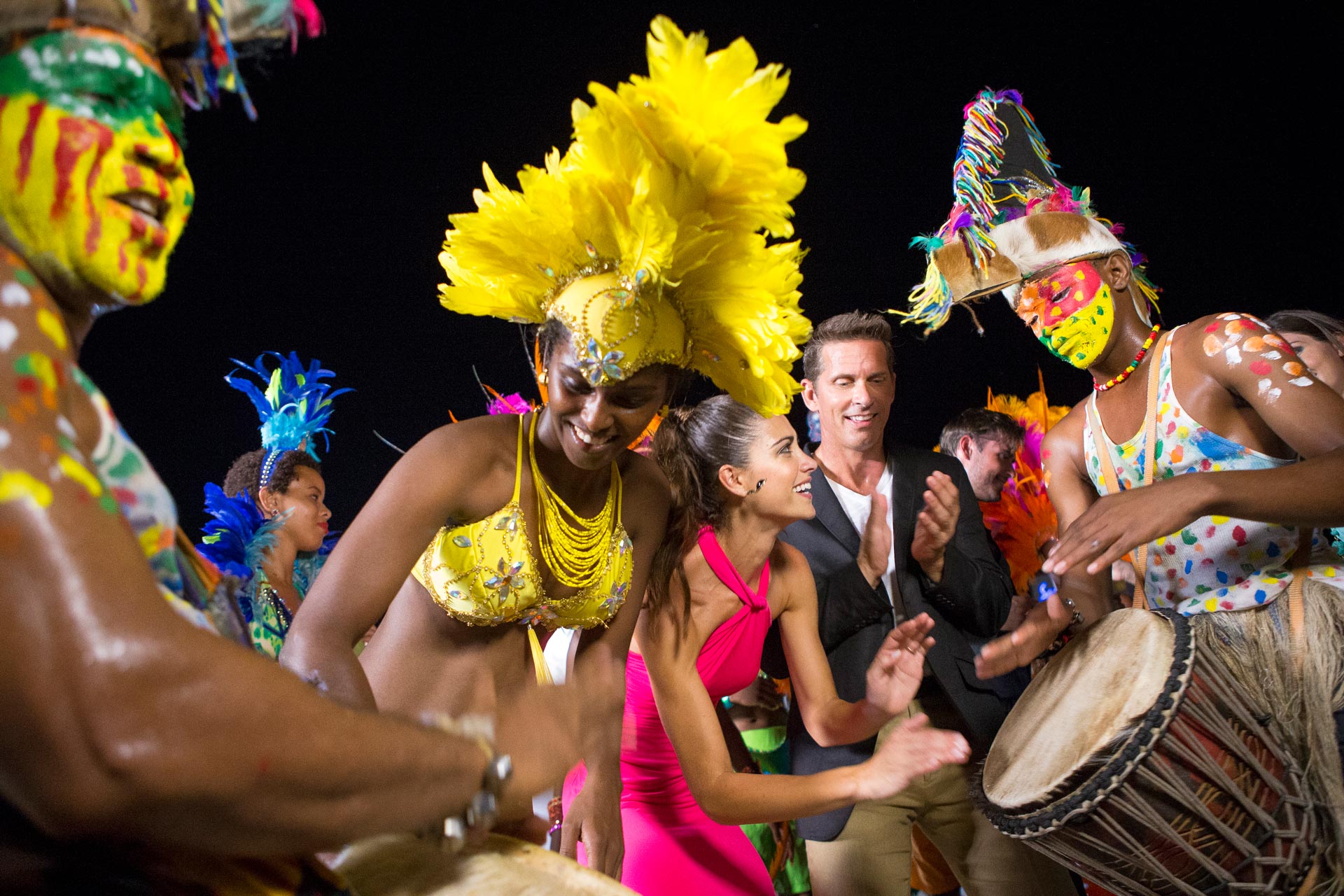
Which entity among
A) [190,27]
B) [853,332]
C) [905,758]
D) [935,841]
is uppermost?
[190,27]

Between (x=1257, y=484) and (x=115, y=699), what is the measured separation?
219 cm

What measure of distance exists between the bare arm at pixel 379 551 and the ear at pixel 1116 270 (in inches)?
78.1

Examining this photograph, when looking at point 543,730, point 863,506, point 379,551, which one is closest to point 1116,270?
point 863,506

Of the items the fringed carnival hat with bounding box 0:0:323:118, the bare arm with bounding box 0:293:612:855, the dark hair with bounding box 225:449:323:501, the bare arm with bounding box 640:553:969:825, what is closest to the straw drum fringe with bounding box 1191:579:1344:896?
the bare arm with bounding box 640:553:969:825

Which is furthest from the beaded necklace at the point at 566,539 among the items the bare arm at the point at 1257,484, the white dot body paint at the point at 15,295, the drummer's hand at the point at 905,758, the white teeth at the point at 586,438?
the white dot body paint at the point at 15,295

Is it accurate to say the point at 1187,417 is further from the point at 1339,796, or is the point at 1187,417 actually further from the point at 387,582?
the point at 387,582

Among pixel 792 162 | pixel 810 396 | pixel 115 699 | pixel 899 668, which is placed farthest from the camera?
pixel 792 162

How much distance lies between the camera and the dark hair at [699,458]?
8.98ft

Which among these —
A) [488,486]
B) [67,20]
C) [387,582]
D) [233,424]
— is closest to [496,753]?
[67,20]

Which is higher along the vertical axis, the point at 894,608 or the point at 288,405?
the point at 288,405

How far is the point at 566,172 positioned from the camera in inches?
78.2

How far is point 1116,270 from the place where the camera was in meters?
2.89

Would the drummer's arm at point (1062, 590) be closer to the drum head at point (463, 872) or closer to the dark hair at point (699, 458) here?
the dark hair at point (699, 458)

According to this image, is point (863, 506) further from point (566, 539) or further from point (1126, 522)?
point (566, 539)
